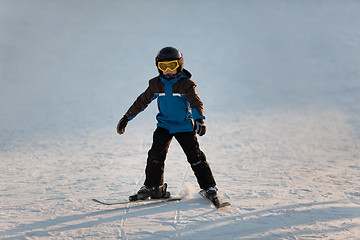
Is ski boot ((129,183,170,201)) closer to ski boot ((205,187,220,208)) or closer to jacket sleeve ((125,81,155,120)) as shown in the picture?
ski boot ((205,187,220,208))

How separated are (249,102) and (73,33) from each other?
11.9 metres

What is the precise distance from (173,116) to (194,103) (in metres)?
0.27

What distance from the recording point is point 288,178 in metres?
4.95

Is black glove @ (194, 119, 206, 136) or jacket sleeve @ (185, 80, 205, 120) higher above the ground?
jacket sleeve @ (185, 80, 205, 120)

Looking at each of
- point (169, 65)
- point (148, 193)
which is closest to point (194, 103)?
point (169, 65)

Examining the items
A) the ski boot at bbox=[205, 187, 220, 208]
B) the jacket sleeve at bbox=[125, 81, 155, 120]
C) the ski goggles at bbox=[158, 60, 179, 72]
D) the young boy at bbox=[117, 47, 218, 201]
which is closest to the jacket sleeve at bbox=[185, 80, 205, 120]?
the young boy at bbox=[117, 47, 218, 201]

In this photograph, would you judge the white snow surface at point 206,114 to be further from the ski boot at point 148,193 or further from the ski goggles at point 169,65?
the ski goggles at point 169,65

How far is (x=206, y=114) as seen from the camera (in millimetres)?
10500

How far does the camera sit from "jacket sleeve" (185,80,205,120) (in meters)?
3.49

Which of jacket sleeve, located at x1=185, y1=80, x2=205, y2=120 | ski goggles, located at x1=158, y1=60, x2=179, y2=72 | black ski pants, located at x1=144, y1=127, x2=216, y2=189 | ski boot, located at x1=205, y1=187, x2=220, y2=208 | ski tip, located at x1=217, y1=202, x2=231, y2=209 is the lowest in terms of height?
ski tip, located at x1=217, y1=202, x2=231, y2=209

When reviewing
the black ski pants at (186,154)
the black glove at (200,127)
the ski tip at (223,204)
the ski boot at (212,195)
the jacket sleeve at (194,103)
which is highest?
the jacket sleeve at (194,103)

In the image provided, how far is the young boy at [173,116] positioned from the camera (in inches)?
139

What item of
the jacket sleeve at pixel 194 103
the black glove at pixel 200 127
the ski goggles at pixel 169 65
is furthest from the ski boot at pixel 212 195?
the ski goggles at pixel 169 65

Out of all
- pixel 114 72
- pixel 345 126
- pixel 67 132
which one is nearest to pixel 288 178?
pixel 345 126
